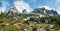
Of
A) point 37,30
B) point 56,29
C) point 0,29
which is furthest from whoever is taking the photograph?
point 56,29

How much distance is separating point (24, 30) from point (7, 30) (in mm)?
34183

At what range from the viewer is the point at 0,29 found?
496 ft

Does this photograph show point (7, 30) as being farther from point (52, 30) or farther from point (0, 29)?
point (52, 30)

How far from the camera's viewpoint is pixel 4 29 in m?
153

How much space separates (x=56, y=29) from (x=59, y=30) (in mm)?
6864

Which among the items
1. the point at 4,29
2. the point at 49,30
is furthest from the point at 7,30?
the point at 49,30

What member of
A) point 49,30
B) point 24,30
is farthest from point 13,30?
point 49,30

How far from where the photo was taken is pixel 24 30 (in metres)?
182

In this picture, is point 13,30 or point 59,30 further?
point 59,30

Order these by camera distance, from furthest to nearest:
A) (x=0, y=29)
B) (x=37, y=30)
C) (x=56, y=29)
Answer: (x=56, y=29)
(x=37, y=30)
(x=0, y=29)

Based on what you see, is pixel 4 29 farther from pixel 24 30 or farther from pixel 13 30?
pixel 24 30

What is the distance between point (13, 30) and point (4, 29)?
9640 mm

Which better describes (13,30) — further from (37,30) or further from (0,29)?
(37,30)

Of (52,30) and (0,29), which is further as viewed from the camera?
(52,30)
